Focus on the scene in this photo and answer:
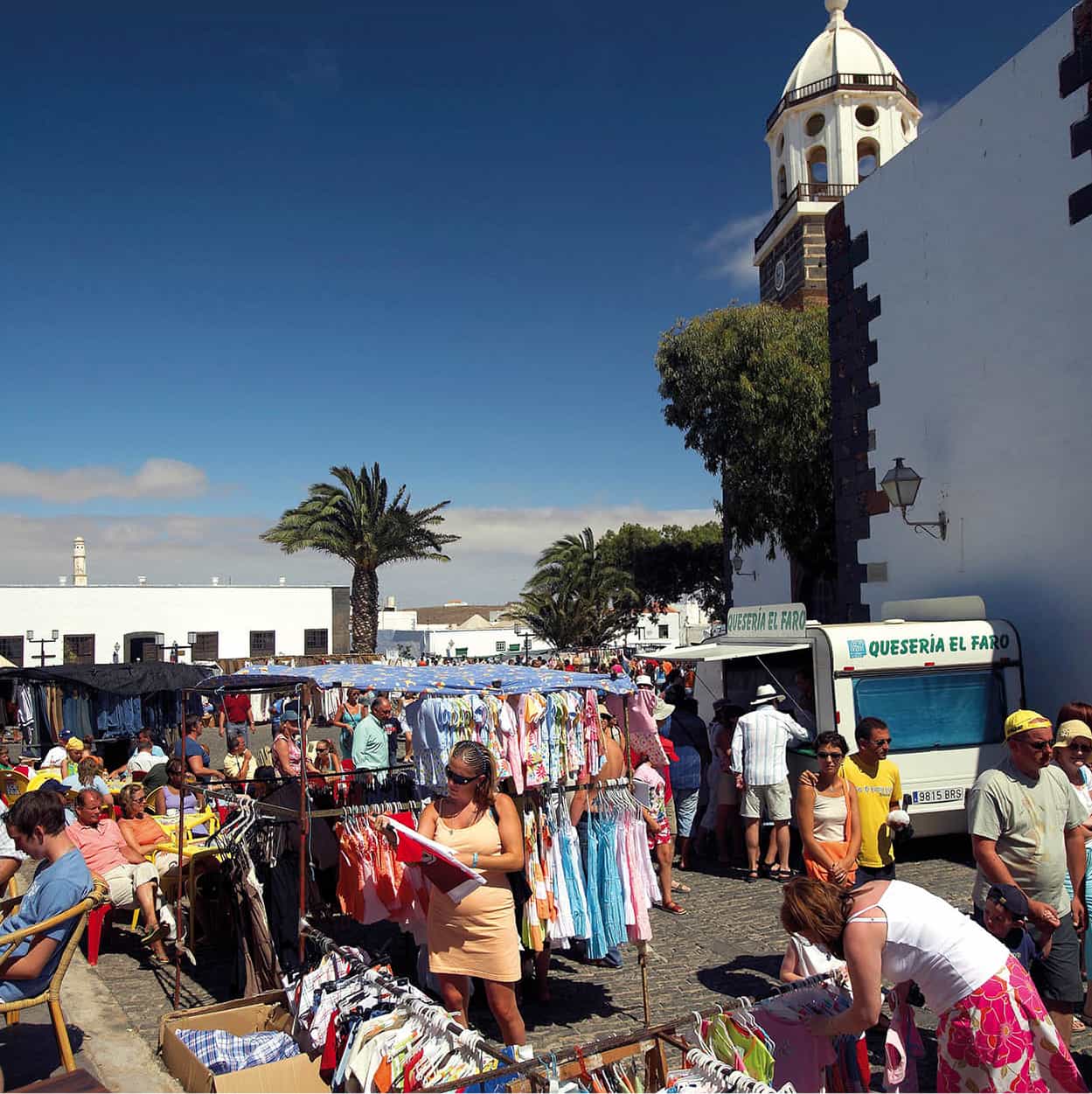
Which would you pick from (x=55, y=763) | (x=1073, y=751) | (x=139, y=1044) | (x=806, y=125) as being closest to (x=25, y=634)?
(x=55, y=763)

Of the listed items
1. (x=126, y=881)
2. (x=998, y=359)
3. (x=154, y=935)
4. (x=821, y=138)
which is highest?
(x=821, y=138)

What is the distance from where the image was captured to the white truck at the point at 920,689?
29.9ft

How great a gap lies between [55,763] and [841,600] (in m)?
11.7

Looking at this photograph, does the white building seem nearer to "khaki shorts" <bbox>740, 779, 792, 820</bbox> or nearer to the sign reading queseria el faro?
the sign reading queseria el faro

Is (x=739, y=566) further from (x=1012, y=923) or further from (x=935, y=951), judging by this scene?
(x=935, y=951)

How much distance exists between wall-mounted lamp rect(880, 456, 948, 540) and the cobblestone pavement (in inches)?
208

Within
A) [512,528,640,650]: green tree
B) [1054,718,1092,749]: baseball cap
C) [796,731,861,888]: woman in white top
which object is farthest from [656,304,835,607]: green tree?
[512,528,640,650]: green tree

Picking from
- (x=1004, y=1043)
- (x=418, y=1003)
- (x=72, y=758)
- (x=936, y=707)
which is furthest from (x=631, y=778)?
(x=72, y=758)

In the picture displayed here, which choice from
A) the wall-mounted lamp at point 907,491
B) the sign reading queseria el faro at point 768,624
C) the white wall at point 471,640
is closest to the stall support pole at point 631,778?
the sign reading queseria el faro at point 768,624

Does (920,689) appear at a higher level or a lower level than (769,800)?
higher

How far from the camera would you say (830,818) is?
5.85m

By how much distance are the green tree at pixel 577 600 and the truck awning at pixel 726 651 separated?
30.0 m

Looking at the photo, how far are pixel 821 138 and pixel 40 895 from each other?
24.7 metres

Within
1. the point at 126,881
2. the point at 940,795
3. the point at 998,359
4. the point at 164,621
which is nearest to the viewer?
the point at 126,881
